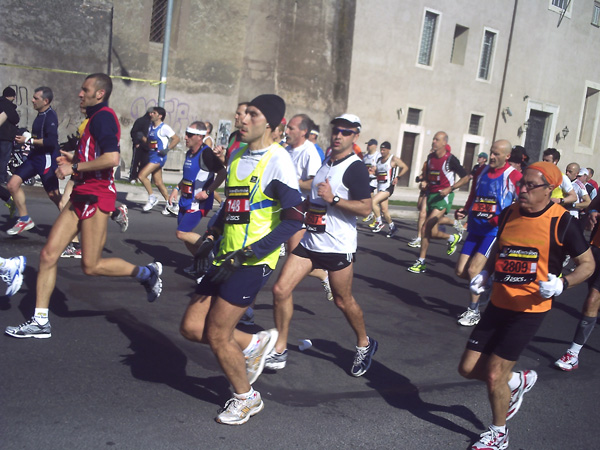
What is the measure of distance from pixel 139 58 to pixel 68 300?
16.2m

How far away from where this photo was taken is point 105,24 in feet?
65.8

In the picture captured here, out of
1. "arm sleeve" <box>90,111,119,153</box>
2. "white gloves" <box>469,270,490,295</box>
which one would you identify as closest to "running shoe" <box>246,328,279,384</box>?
"white gloves" <box>469,270,490,295</box>

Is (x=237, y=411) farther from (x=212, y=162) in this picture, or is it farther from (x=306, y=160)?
(x=212, y=162)

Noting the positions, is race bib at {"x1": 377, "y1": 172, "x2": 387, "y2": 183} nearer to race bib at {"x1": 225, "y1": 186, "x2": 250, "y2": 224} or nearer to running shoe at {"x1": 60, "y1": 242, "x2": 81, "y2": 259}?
running shoe at {"x1": 60, "y1": 242, "x2": 81, "y2": 259}

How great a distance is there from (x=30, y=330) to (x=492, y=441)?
3.52 meters

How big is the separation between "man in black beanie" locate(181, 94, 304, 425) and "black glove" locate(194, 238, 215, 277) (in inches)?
3.5

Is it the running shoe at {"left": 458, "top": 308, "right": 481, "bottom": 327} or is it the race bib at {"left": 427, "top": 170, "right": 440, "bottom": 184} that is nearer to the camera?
the running shoe at {"left": 458, "top": 308, "right": 481, "bottom": 327}

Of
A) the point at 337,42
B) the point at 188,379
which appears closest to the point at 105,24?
the point at 337,42

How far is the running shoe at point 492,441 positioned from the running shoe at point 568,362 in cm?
218

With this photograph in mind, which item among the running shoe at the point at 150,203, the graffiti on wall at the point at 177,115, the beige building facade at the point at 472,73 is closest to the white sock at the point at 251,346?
the running shoe at the point at 150,203

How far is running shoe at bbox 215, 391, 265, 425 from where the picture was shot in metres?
4.05

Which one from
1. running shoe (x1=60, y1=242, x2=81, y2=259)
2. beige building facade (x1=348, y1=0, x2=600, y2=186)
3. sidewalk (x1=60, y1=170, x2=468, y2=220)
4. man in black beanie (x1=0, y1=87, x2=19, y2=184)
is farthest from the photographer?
beige building facade (x1=348, y1=0, x2=600, y2=186)

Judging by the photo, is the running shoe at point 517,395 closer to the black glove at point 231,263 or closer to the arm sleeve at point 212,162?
the black glove at point 231,263

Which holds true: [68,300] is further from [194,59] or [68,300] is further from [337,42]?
[337,42]
